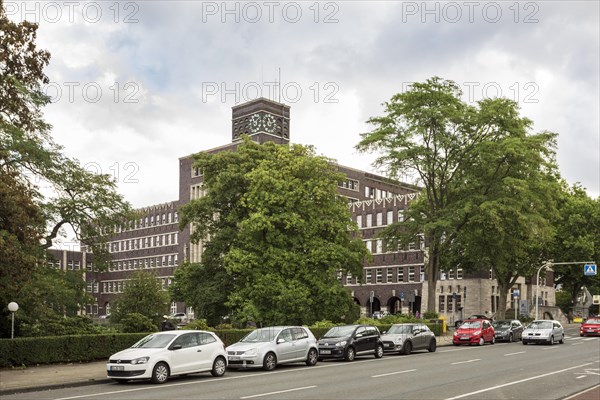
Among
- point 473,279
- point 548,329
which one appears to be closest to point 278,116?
point 473,279

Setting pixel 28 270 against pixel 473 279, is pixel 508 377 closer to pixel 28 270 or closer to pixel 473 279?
pixel 28 270

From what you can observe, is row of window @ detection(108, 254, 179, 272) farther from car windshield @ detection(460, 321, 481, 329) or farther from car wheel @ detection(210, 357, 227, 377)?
car wheel @ detection(210, 357, 227, 377)

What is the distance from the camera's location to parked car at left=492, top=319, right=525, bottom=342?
46.1 metres

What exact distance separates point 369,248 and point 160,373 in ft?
253

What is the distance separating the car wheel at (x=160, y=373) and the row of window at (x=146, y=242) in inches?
Answer: 4030

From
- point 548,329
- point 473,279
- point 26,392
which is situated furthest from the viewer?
point 473,279

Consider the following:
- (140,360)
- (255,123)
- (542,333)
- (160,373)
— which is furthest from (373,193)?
(140,360)

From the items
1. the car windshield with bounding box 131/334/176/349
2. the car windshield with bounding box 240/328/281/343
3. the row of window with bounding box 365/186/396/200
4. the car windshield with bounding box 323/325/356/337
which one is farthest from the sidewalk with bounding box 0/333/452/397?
the row of window with bounding box 365/186/396/200

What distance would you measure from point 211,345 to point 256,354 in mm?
2659

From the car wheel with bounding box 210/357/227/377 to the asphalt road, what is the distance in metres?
0.32

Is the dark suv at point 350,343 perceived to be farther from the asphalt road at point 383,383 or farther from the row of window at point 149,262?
the row of window at point 149,262

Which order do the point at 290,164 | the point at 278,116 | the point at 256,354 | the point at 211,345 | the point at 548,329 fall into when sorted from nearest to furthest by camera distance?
the point at 211,345 < the point at 256,354 < the point at 548,329 < the point at 290,164 < the point at 278,116

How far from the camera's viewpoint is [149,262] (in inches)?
5037

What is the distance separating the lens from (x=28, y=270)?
21.1 metres
